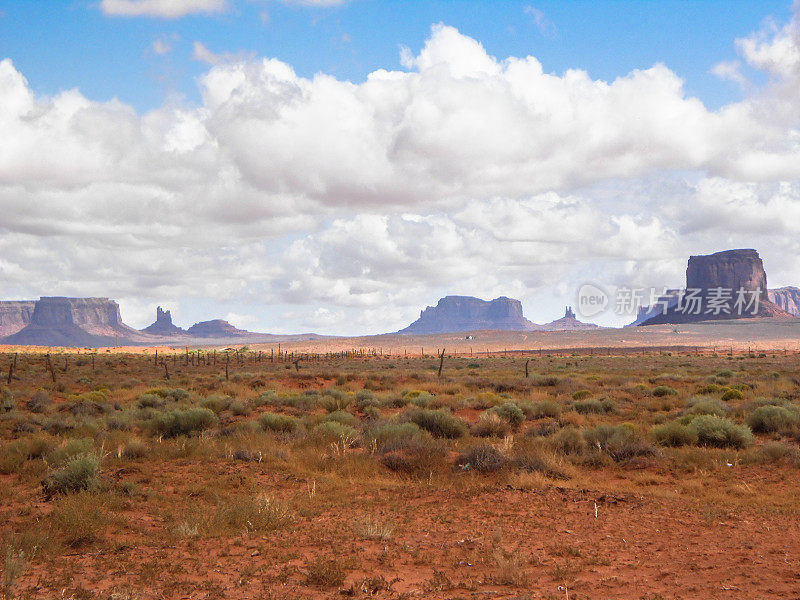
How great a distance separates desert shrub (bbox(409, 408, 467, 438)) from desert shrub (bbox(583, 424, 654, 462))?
119 inches

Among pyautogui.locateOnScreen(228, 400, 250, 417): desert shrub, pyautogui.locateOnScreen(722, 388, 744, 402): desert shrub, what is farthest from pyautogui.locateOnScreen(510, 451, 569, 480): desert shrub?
pyautogui.locateOnScreen(722, 388, 744, 402): desert shrub

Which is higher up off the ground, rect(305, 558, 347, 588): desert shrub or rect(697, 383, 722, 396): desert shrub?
rect(305, 558, 347, 588): desert shrub

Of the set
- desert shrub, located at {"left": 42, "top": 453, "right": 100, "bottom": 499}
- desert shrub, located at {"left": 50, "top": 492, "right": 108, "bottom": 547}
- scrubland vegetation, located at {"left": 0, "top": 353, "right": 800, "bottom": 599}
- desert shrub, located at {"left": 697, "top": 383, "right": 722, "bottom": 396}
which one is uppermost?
desert shrub, located at {"left": 42, "top": 453, "right": 100, "bottom": 499}

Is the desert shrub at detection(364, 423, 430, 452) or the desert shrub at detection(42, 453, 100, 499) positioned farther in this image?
the desert shrub at detection(364, 423, 430, 452)

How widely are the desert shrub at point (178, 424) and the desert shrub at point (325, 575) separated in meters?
9.32

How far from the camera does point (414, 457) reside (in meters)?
11.7

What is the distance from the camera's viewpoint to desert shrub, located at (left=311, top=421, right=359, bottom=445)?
1374 cm

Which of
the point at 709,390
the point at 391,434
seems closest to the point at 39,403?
the point at 391,434

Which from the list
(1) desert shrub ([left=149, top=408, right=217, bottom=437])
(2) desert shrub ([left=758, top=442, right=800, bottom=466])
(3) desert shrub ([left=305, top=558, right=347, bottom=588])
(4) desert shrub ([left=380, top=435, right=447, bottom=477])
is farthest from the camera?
(1) desert shrub ([left=149, top=408, right=217, bottom=437])

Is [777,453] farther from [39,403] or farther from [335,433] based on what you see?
[39,403]

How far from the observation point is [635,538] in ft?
24.5

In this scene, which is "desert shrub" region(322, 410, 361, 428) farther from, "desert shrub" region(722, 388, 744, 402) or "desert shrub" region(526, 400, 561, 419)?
"desert shrub" region(722, 388, 744, 402)

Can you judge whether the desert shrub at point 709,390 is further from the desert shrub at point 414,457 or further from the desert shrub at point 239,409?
the desert shrub at point 239,409

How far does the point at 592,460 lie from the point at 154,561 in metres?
8.45
